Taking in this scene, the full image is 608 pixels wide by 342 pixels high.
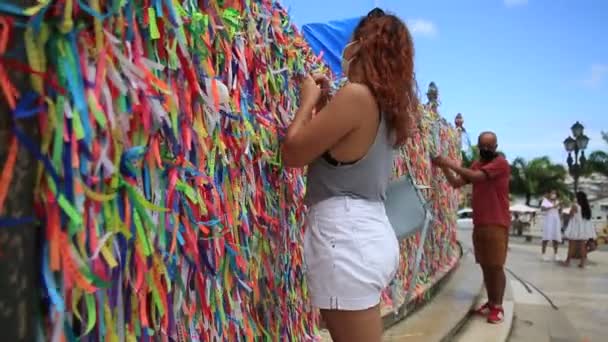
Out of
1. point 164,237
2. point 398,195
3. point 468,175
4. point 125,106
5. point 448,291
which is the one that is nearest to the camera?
point 125,106

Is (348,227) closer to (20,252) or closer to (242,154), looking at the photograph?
(242,154)

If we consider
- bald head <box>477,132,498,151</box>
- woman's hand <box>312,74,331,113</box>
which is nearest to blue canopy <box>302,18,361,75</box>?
woman's hand <box>312,74,331,113</box>

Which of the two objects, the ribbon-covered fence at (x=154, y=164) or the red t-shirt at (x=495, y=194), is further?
the red t-shirt at (x=495, y=194)

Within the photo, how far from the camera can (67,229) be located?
38.2 inches

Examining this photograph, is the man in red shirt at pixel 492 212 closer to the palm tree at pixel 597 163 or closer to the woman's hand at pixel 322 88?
the woman's hand at pixel 322 88

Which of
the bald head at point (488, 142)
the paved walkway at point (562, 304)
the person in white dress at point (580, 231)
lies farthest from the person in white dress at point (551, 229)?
the bald head at point (488, 142)

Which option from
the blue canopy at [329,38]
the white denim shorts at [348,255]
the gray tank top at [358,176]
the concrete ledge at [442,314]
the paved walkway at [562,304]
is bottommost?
the paved walkway at [562,304]

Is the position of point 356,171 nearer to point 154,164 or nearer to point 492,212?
point 154,164

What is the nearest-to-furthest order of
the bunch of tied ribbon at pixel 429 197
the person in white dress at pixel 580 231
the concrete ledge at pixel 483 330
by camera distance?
the concrete ledge at pixel 483 330 < the bunch of tied ribbon at pixel 429 197 < the person in white dress at pixel 580 231

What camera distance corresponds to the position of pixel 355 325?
1635 millimetres

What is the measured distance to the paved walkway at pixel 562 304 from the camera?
4.91m

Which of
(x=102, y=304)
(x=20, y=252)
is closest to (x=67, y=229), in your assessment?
(x=20, y=252)

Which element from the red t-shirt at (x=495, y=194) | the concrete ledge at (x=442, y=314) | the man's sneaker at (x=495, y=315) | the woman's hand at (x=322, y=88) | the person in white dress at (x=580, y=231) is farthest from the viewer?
the person in white dress at (x=580, y=231)

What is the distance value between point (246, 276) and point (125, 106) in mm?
885
